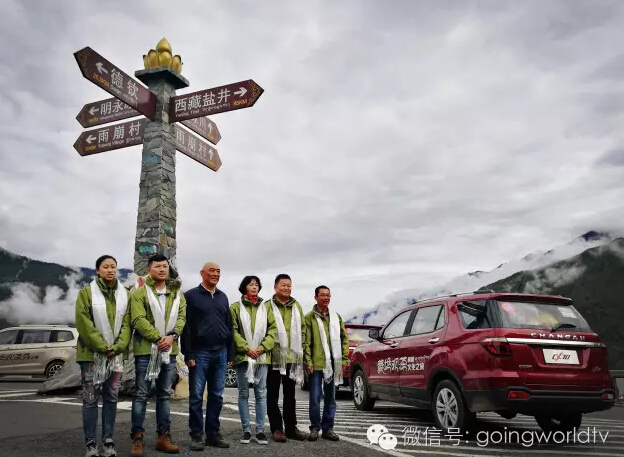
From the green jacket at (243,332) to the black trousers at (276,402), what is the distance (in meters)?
0.28

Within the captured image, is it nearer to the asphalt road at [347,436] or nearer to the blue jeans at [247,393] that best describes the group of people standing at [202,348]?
the blue jeans at [247,393]

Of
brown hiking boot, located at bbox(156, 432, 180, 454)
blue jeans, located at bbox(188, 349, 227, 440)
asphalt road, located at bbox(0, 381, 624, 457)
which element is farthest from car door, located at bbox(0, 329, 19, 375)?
brown hiking boot, located at bbox(156, 432, 180, 454)

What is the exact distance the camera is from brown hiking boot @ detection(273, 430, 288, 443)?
6145 mm

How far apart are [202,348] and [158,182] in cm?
717

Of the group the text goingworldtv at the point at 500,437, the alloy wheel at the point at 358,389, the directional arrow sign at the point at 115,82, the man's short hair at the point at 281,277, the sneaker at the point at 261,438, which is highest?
the directional arrow sign at the point at 115,82

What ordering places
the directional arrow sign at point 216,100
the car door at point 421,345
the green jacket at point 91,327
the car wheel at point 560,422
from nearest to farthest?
the green jacket at point 91,327
the car wheel at point 560,422
the car door at point 421,345
the directional arrow sign at point 216,100

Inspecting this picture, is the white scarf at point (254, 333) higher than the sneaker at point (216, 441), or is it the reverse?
the white scarf at point (254, 333)

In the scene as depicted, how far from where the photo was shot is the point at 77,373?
11.9 meters

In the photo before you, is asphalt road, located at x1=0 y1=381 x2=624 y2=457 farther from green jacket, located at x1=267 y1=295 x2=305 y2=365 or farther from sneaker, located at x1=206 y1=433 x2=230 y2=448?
green jacket, located at x1=267 y1=295 x2=305 y2=365

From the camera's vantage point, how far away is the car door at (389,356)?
8.63 meters

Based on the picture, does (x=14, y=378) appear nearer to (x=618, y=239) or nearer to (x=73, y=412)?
(x=73, y=412)

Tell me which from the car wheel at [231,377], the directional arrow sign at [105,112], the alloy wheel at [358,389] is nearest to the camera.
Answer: the alloy wheel at [358,389]

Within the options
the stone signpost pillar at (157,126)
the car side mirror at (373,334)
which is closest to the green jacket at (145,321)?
the car side mirror at (373,334)

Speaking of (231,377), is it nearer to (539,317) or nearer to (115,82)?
(115,82)
